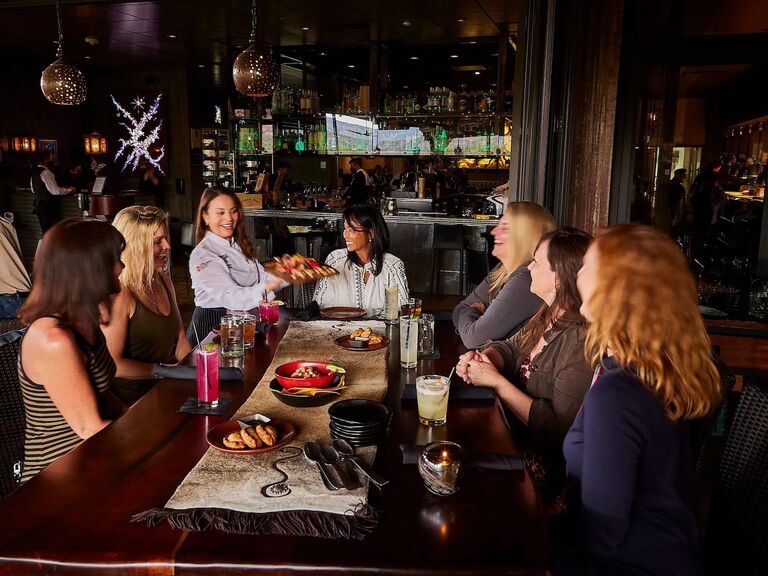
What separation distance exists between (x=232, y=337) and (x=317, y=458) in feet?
3.55

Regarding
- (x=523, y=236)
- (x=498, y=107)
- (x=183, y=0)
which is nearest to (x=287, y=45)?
(x=183, y=0)

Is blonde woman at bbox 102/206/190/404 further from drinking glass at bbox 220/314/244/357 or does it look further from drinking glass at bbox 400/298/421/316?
drinking glass at bbox 400/298/421/316

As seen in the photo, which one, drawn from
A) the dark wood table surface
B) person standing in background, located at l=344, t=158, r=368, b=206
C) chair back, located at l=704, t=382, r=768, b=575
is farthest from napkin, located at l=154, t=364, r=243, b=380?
person standing in background, located at l=344, t=158, r=368, b=206

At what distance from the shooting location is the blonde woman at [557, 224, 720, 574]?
1439 mm

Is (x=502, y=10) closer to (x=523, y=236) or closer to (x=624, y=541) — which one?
(x=523, y=236)

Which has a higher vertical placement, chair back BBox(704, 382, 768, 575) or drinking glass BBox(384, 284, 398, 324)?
drinking glass BBox(384, 284, 398, 324)

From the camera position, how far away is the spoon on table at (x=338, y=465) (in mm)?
1514

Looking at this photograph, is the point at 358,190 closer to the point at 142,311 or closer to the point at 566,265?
the point at 142,311

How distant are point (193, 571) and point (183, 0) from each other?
7694 millimetres

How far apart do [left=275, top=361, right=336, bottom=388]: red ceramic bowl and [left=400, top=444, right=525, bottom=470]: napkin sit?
1.71 ft

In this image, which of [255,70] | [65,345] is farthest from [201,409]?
[255,70]

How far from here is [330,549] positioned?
1.29m

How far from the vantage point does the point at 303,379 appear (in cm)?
213

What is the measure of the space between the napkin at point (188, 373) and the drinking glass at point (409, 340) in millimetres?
597
